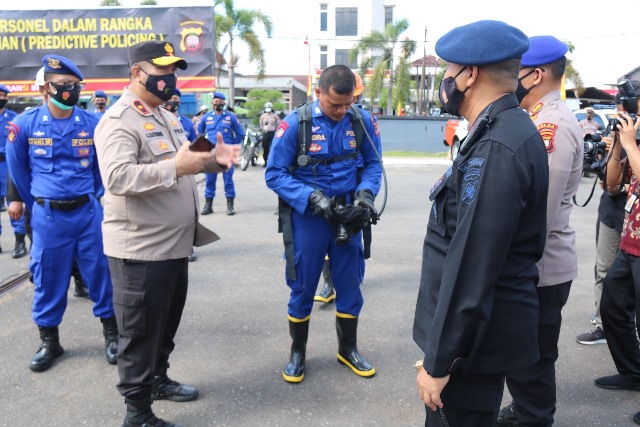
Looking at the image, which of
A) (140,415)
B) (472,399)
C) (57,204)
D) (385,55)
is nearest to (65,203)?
(57,204)

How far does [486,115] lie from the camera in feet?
5.58

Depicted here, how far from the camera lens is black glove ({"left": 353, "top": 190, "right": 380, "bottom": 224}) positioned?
3.42 meters

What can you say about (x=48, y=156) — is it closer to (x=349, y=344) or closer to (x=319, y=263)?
(x=319, y=263)

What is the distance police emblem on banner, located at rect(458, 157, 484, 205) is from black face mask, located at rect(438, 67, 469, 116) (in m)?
0.30

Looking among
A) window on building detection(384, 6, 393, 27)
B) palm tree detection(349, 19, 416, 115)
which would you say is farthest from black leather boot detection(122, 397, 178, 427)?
window on building detection(384, 6, 393, 27)

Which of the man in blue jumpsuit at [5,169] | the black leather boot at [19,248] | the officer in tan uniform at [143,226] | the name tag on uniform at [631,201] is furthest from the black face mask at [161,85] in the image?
the black leather boot at [19,248]

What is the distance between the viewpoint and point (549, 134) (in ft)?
8.28

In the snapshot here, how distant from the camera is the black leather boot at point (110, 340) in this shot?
12.5 feet

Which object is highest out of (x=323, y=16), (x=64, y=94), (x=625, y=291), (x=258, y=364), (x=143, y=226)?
(x=323, y=16)

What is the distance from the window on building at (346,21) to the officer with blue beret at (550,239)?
55094 millimetres

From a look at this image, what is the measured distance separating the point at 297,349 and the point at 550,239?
183 cm

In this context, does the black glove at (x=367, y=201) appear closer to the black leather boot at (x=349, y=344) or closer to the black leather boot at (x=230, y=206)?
the black leather boot at (x=349, y=344)

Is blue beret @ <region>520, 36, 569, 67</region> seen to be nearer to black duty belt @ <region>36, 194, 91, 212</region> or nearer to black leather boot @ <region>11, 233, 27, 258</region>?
black duty belt @ <region>36, 194, 91, 212</region>

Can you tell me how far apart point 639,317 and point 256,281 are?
11.7 feet
